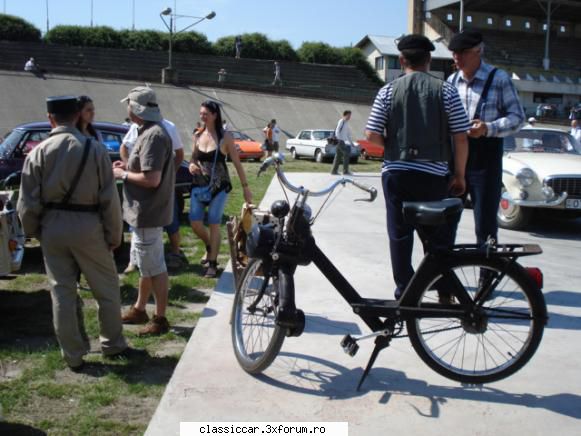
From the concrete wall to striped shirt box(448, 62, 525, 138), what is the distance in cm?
3224

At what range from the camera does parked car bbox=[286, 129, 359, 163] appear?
28.3m

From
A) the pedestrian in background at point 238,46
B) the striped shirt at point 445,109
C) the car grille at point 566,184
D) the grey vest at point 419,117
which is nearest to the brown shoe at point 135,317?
the striped shirt at point 445,109

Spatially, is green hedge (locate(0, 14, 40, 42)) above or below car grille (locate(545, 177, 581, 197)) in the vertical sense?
above

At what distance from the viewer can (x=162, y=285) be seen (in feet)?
16.8

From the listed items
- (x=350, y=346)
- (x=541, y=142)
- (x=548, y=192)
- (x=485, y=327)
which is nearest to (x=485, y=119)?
(x=485, y=327)

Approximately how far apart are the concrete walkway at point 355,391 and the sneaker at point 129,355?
1.13 ft

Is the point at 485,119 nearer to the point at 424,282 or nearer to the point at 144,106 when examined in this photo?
the point at 424,282

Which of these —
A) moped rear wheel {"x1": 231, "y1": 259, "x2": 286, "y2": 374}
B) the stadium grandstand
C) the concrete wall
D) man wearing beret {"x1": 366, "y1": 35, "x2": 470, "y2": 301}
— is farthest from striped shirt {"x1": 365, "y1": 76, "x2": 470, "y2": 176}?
the stadium grandstand

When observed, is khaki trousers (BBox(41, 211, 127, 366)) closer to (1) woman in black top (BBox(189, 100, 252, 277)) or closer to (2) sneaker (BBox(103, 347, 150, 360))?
(2) sneaker (BBox(103, 347, 150, 360))

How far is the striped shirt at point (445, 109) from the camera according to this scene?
14.5ft

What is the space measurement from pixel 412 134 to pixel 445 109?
0.27 meters

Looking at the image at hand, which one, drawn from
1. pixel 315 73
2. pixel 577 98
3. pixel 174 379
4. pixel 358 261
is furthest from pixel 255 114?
pixel 174 379

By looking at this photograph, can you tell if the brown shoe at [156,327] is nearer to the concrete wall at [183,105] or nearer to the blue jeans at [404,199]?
the blue jeans at [404,199]

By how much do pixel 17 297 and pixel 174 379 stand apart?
2.87 meters
